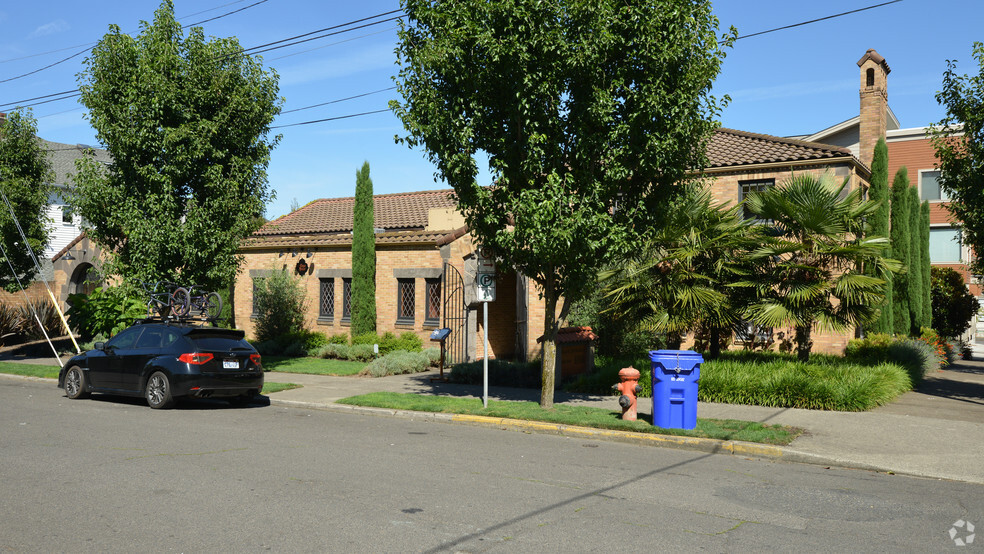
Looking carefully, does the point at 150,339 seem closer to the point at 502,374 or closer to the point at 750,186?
the point at 502,374

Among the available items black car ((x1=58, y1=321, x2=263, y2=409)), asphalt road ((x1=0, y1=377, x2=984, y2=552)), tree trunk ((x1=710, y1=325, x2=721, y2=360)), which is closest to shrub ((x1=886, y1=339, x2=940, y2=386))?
tree trunk ((x1=710, y1=325, x2=721, y2=360))

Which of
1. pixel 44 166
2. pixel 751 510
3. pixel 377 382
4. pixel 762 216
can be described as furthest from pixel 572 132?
pixel 44 166

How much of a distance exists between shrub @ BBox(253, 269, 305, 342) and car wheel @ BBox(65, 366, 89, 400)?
10466mm

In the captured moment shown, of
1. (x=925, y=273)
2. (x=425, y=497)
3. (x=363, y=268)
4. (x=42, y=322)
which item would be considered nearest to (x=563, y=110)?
(x=425, y=497)

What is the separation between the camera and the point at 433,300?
74.7 feet

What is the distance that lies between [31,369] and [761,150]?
2124 cm

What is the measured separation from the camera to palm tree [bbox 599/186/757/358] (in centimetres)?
1456

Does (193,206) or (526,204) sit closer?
(526,204)

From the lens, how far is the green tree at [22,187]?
22422 mm

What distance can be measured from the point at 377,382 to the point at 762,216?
920 cm

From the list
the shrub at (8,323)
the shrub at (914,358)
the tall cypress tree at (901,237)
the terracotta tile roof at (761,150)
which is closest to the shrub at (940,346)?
the tall cypress tree at (901,237)

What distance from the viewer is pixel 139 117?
17.2m

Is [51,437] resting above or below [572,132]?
below

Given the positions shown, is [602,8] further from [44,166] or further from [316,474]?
[44,166]
